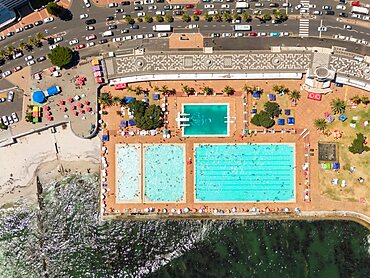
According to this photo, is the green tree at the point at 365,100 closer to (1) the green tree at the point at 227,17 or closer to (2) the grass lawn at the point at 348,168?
(2) the grass lawn at the point at 348,168

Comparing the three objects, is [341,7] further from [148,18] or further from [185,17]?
[148,18]

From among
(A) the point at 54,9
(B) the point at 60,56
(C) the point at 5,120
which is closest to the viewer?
(B) the point at 60,56

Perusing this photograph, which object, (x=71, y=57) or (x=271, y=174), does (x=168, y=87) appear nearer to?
(x=71, y=57)

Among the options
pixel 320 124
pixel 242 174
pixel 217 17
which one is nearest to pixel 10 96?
pixel 217 17

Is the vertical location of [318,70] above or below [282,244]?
above

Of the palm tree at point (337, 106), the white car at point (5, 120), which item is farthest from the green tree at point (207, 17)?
the white car at point (5, 120)

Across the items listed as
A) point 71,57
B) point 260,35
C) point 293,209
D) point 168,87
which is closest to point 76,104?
point 71,57
